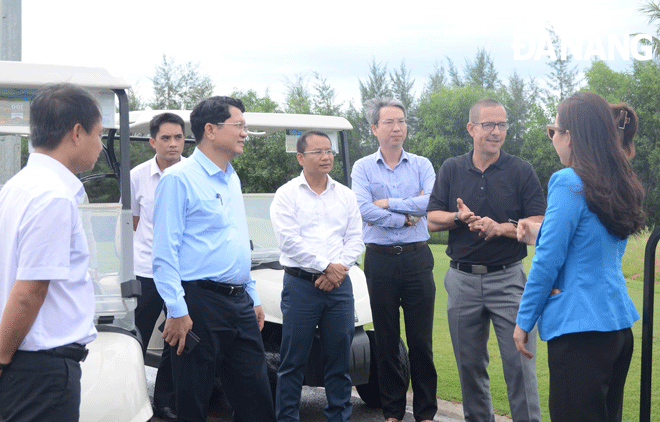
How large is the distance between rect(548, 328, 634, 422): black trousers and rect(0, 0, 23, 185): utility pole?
5.55 metres

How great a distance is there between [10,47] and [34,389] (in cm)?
552

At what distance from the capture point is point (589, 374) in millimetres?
2865

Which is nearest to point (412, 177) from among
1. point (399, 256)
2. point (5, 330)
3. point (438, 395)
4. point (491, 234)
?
point (399, 256)

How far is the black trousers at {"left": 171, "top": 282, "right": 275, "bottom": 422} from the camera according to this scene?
3.66 m

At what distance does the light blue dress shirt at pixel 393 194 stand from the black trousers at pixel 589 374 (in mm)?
2303

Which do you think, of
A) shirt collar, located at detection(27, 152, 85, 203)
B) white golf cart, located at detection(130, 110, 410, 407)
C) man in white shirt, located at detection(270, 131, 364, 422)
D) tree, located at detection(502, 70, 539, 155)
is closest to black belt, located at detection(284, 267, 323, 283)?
man in white shirt, located at detection(270, 131, 364, 422)

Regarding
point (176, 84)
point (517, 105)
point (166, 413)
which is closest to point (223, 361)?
point (166, 413)

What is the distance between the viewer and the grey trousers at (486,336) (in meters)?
4.26

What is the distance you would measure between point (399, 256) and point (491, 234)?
102cm

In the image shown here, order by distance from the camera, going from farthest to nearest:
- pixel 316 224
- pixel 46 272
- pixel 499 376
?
pixel 499 376, pixel 316 224, pixel 46 272

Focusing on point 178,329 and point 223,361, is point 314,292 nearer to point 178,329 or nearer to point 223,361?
point 223,361

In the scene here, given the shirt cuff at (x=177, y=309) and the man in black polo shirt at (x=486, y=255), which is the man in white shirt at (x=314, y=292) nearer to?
the man in black polo shirt at (x=486, y=255)

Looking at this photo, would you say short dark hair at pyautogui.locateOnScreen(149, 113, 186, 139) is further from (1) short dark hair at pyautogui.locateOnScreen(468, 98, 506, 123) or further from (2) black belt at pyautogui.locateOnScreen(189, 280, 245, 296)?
(1) short dark hair at pyautogui.locateOnScreen(468, 98, 506, 123)

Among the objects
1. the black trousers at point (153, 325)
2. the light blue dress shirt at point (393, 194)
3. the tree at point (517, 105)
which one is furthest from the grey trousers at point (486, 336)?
the tree at point (517, 105)
